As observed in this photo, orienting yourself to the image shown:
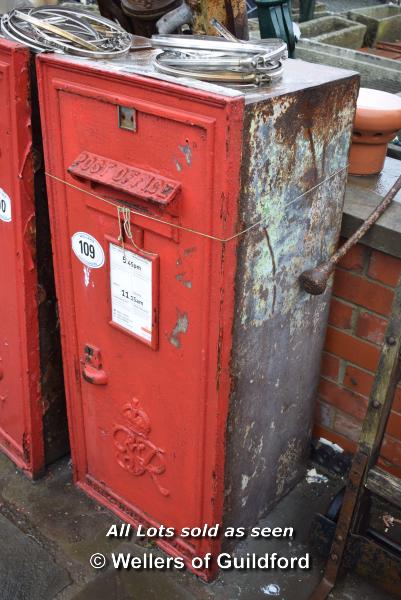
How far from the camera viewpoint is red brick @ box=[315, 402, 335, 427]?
259 cm

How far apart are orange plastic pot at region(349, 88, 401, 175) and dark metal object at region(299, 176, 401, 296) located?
0.87ft

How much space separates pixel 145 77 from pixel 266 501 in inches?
68.1

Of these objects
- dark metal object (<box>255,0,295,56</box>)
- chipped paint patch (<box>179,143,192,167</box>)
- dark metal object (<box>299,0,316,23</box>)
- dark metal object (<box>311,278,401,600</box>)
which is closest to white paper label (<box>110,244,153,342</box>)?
chipped paint patch (<box>179,143,192,167</box>)

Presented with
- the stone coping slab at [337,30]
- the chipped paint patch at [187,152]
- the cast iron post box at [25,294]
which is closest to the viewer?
the chipped paint patch at [187,152]

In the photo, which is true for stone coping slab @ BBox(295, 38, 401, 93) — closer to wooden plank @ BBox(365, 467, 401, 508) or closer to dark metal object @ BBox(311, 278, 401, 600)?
dark metal object @ BBox(311, 278, 401, 600)

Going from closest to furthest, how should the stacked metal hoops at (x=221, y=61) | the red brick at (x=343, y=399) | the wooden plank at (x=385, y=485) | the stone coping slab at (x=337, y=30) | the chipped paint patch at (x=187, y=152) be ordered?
1. the chipped paint patch at (x=187, y=152)
2. the stacked metal hoops at (x=221, y=61)
3. the wooden plank at (x=385, y=485)
4. the red brick at (x=343, y=399)
5. the stone coping slab at (x=337, y=30)

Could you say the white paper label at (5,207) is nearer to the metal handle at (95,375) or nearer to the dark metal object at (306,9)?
the metal handle at (95,375)

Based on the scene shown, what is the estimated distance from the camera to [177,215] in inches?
66.9

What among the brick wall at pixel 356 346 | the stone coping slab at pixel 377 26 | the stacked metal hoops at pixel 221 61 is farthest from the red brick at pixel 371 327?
the stone coping slab at pixel 377 26

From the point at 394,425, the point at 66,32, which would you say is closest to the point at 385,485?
the point at 394,425

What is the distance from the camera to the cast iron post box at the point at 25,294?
1.98 meters

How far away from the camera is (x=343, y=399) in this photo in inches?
99.0

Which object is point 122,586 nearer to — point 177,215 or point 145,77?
point 177,215

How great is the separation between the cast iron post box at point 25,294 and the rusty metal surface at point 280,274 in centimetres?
85
